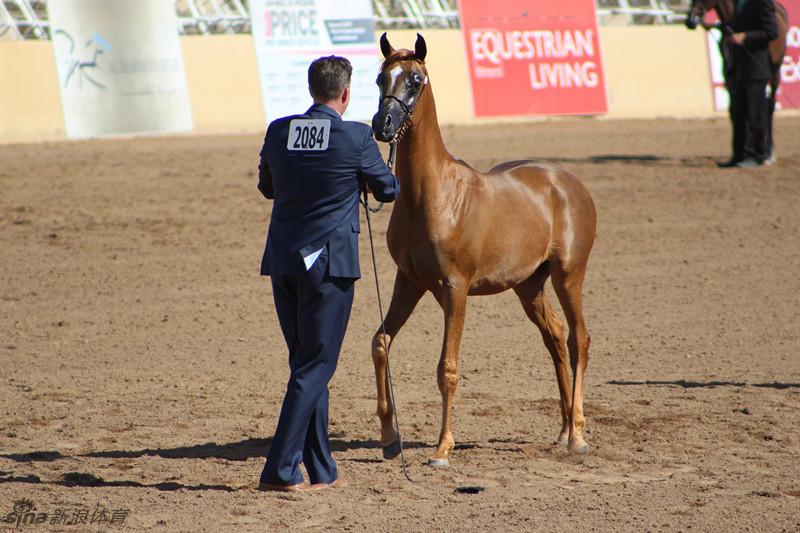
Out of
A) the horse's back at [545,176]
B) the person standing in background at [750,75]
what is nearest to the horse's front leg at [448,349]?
the horse's back at [545,176]

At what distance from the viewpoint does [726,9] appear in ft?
55.9

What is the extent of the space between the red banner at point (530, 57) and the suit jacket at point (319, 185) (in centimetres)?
1780

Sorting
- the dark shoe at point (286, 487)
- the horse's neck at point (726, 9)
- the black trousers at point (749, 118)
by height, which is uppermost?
the horse's neck at point (726, 9)

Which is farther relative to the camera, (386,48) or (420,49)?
(386,48)

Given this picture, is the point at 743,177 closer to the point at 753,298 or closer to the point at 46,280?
the point at 753,298

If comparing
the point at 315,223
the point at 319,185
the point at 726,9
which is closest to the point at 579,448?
the point at 315,223

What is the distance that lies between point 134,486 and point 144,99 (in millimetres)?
13671

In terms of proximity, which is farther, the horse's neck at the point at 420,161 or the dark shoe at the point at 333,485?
the horse's neck at the point at 420,161

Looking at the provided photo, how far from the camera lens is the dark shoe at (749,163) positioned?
56.3ft

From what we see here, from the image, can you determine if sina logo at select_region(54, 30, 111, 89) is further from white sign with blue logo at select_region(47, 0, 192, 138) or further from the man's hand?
the man's hand

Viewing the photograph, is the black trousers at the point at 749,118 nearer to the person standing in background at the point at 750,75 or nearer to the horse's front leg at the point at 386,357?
the person standing in background at the point at 750,75

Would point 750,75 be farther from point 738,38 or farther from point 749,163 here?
point 749,163

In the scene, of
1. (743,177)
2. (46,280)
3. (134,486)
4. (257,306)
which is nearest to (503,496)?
Result: (134,486)

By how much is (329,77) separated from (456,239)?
124cm
